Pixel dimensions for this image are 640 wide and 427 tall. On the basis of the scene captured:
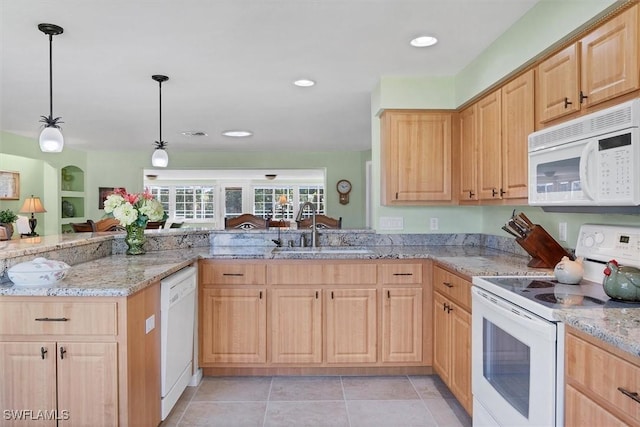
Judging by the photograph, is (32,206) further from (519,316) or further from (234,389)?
(519,316)

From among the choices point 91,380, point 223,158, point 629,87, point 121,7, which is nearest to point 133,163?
point 223,158

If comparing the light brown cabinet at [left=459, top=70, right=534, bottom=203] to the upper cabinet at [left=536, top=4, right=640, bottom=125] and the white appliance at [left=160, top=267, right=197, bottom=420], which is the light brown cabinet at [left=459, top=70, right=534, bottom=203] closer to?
the upper cabinet at [left=536, top=4, right=640, bottom=125]

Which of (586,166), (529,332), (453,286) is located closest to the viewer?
(529,332)

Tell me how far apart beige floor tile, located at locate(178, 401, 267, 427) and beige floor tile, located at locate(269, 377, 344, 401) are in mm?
172

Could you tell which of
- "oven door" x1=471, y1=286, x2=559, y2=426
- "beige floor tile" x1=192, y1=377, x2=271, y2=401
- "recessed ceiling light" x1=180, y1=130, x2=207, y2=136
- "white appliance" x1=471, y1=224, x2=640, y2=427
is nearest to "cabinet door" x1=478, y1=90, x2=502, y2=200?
"white appliance" x1=471, y1=224, x2=640, y2=427

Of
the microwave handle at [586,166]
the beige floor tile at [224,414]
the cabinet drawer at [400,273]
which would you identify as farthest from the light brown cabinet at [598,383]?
the beige floor tile at [224,414]

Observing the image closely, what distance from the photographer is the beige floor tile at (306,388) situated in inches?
105

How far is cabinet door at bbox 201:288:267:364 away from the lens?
113 inches

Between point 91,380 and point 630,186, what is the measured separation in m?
2.14

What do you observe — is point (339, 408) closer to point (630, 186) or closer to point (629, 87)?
point (630, 186)

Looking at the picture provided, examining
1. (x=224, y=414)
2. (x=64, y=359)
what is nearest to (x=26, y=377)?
(x=64, y=359)

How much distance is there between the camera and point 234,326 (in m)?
2.88

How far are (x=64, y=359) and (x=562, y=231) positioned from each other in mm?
2504

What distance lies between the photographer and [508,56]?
2.37 m
